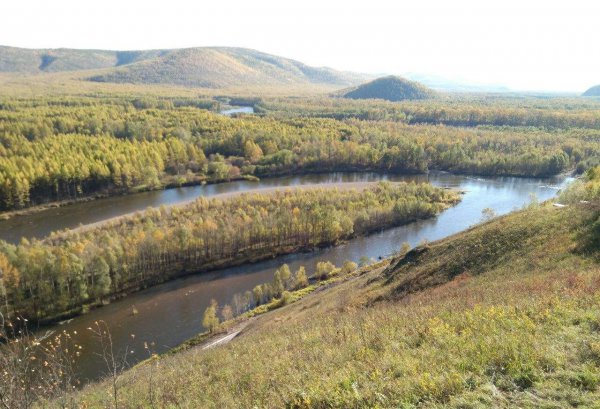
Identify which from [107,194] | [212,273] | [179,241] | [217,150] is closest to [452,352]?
[212,273]

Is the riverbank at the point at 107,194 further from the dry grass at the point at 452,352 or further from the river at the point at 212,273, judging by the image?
the dry grass at the point at 452,352

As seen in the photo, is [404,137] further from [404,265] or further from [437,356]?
[437,356]

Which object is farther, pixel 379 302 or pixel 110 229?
pixel 110 229

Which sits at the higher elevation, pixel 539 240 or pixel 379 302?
pixel 539 240

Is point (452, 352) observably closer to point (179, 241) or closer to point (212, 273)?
point (212, 273)

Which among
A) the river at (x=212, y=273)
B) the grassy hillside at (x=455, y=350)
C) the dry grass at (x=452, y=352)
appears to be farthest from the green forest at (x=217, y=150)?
the grassy hillside at (x=455, y=350)

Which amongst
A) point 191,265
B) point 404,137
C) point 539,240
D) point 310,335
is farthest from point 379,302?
point 404,137

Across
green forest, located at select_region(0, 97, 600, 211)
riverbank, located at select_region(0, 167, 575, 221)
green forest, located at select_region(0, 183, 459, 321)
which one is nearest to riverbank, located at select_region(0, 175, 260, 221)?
riverbank, located at select_region(0, 167, 575, 221)
